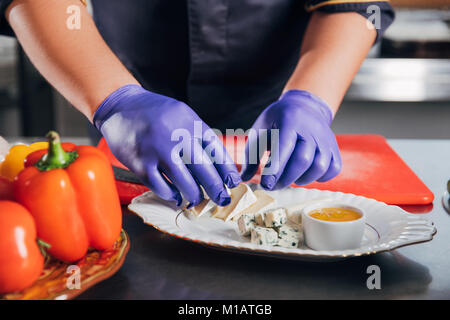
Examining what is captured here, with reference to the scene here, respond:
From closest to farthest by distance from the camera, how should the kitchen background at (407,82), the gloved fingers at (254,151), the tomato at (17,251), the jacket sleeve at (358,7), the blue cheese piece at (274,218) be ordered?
the tomato at (17,251) → the blue cheese piece at (274,218) → the gloved fingers at (254,151) → the jacket sleeve at (358,7) → the kitchen background at (407,82)

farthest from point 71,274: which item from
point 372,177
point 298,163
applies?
point 372,177

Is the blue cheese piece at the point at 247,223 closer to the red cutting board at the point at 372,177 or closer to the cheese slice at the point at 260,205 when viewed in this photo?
the cheese slice at the point at 260,205

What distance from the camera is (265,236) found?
31.8 inches

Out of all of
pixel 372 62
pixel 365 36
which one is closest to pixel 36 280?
pixel 365 36

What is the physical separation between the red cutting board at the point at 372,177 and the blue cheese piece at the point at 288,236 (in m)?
0.35

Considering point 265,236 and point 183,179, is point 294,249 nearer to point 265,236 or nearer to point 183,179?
point 265,236

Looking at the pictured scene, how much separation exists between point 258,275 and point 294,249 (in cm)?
7

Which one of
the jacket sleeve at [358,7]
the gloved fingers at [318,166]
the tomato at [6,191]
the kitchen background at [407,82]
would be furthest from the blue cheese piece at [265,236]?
the kitchen background at [407,82]

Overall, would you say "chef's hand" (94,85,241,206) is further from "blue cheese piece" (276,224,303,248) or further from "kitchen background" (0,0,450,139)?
"kitchen background" (0,0,450,139)

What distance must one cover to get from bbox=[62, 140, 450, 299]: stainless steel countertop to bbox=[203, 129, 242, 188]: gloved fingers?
0.17 m

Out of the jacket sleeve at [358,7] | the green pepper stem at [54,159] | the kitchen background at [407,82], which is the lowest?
the kitchen background at [407,82]

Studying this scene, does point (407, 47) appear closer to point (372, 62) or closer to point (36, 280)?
point (372, 62)

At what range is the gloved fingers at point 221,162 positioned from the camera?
0.97 metres

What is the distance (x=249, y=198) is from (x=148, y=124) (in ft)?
0.80
